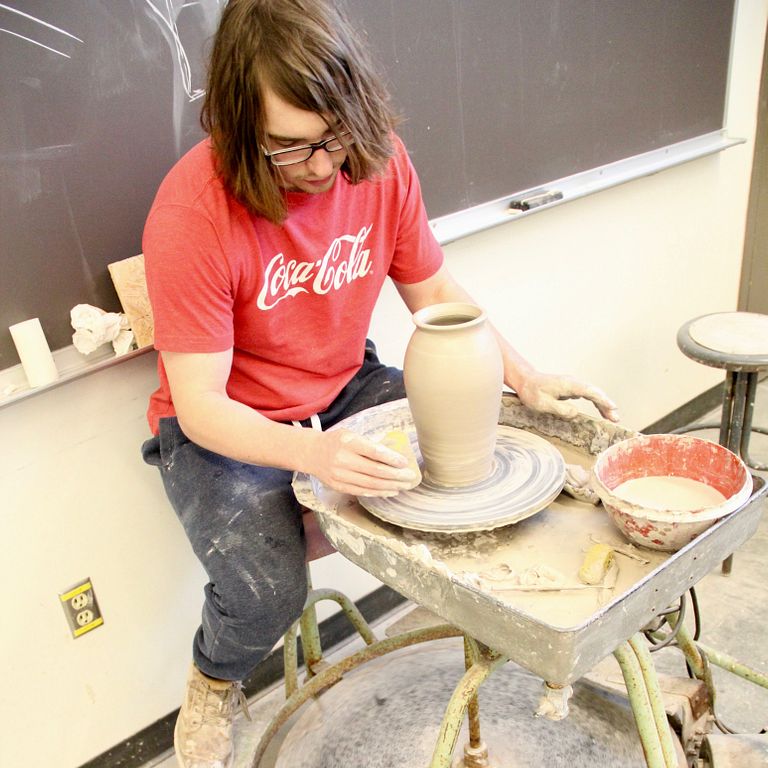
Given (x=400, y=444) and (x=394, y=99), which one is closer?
(x=400, y=444)

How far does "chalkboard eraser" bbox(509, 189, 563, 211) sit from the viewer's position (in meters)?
1.99

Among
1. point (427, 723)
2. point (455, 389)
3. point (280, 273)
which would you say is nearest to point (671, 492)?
point (455, 389)

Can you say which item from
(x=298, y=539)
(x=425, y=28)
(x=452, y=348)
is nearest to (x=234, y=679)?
(x=298, y=539)

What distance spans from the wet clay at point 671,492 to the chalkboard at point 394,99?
890mm

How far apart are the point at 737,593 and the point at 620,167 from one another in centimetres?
112

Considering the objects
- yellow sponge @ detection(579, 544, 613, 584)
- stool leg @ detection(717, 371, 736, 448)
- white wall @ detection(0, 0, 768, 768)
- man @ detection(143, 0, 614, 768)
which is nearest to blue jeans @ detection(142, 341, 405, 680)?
man @ detection(143, 0, 614, 768)

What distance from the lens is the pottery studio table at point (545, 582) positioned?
90 cm

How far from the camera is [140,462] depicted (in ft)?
5.30

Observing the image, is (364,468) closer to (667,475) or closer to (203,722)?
(667,475)

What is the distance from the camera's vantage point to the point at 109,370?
1513 mm

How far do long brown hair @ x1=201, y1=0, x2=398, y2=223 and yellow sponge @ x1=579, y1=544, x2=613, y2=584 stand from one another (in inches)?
24.6

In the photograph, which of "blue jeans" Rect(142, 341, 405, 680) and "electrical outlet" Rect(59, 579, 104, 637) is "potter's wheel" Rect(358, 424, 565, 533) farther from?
"electrical outlet" Rect(59, 579, 104, 637)

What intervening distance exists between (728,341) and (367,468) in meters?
1.34

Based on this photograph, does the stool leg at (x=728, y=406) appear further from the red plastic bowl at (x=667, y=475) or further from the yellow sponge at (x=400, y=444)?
the yellow sponge at (x=400, y=444)
